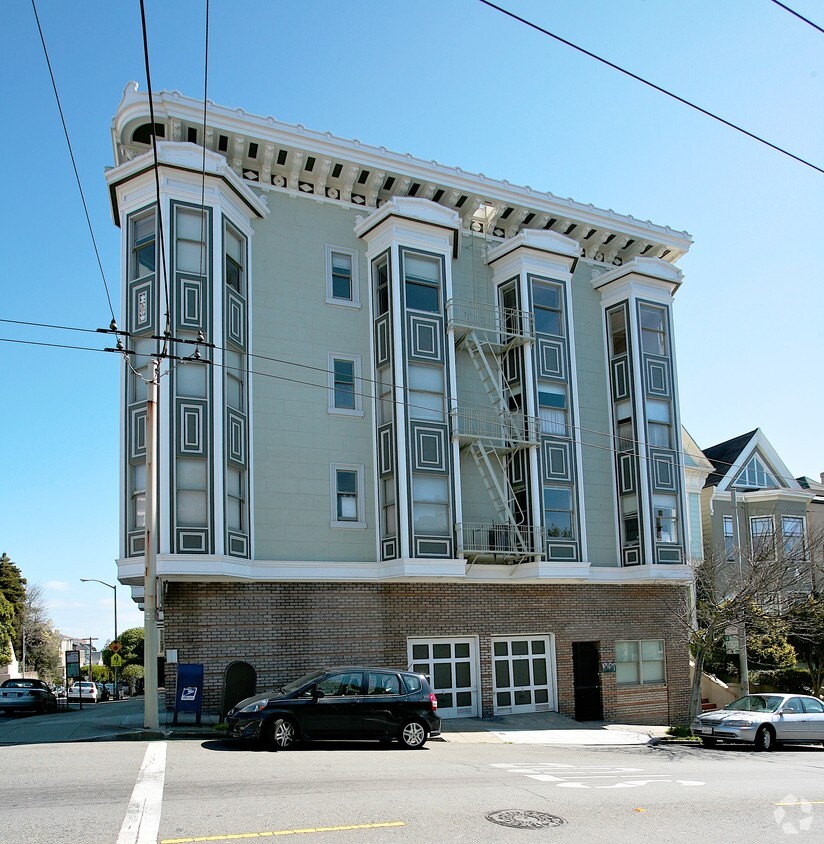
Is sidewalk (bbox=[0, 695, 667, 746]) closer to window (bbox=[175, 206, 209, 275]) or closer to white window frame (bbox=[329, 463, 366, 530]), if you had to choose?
white window frame (bbox=[329, 463, 366, 530])

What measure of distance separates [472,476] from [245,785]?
51.9ft

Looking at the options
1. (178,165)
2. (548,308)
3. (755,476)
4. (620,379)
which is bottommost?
(755,476)

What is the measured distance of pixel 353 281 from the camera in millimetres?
25406

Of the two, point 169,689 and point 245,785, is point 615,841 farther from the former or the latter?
point 169,689

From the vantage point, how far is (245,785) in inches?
426

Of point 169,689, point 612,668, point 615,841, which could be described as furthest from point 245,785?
point 612,668

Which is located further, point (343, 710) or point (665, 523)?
point (665, 523)

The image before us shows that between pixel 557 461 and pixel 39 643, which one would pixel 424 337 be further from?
pixel 39 643

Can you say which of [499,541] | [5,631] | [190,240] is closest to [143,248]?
[190,240]

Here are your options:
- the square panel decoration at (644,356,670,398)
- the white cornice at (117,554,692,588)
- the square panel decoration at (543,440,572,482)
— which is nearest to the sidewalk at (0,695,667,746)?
the white cornice at (117,554,692,588)

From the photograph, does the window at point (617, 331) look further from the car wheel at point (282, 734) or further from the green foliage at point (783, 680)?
the car wheel at point (282, 734)

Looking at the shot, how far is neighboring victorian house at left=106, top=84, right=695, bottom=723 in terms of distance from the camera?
70.8 ft

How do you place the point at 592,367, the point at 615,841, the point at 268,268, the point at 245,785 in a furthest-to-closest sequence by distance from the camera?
the point at 592,367 → the point at 268,268 → the point at 245,785 → the point at 615,841

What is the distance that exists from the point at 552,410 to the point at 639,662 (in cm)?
798
